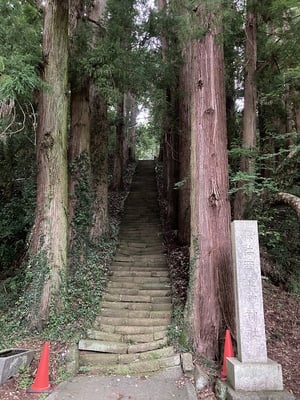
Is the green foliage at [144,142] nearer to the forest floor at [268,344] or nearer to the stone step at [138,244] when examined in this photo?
the stone step at [138,244]

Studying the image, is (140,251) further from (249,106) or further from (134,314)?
(249,106)

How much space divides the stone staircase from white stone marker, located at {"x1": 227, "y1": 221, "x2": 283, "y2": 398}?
44.3 inches

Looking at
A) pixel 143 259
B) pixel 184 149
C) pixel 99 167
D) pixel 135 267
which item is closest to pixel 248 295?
pixel 135 267

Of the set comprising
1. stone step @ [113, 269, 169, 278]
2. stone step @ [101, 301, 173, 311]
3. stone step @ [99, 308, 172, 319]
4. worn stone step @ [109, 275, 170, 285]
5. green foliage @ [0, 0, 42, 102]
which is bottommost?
stone step @ [99, 308, 172, 319]

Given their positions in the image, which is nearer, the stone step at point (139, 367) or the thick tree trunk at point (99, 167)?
the stone step at point (139, 367)

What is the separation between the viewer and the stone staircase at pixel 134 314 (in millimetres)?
4988

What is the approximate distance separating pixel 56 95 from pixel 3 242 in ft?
14.6

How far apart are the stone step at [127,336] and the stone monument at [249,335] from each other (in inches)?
62.6

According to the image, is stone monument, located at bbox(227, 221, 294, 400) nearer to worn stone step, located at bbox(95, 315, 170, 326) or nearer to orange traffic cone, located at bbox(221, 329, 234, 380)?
orange traffic cone, located at bbox(221, 329, 234, 380)

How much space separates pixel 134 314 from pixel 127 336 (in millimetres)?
609

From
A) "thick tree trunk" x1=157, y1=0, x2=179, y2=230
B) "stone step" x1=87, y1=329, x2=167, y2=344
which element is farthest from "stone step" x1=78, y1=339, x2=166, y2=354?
"thick tree trunk" x1=157, y1=0, x2=179, y2=230

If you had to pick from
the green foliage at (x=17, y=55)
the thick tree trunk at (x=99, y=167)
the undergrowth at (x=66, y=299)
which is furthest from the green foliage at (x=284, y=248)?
the green foliage at (x=17, y=55)

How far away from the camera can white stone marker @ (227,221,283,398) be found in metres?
3.93

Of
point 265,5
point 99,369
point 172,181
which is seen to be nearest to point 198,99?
point 265,5
